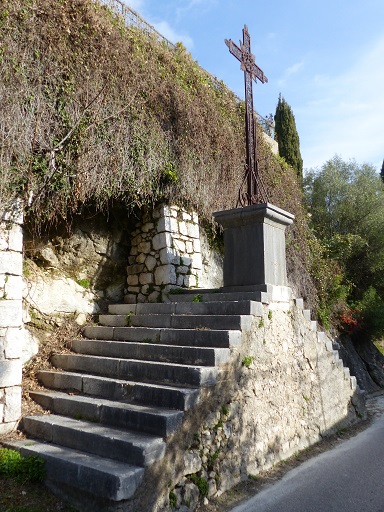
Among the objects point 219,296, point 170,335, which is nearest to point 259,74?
point 219,296

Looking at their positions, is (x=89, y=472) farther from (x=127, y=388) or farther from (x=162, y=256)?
(x=162, y=256)

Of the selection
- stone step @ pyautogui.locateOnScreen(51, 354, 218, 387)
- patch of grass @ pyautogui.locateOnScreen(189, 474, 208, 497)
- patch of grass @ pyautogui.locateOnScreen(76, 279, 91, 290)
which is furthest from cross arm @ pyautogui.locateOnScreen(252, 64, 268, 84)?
patch of grass @ pyautogui.locateOnScreen(189, 474, 208, 497)

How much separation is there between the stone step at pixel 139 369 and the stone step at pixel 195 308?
1.10 meters

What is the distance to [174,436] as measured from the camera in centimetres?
371

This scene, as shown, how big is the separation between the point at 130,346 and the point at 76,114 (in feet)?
10.4

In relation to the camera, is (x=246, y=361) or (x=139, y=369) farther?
(x=246, y=361)

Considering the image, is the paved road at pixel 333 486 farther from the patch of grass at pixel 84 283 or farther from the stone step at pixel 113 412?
the patch of grass at pixel 84 283

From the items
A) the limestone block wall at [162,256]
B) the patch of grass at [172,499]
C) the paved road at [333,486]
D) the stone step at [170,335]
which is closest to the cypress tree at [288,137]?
the limestone block wall at [162,256]

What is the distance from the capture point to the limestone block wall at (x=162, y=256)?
6922 millimetres

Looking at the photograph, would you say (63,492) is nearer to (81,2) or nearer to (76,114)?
(76,114)

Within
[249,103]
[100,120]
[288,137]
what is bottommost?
[100,120]

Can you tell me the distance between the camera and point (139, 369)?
15.2 feet

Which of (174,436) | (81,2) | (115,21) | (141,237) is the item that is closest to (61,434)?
(174,436)

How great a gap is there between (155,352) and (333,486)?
89.7 inches
